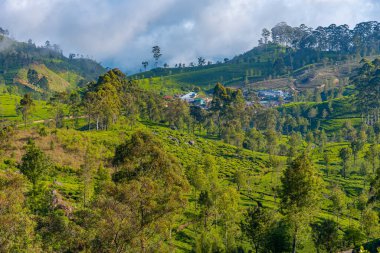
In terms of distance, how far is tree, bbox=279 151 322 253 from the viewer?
4731 cm

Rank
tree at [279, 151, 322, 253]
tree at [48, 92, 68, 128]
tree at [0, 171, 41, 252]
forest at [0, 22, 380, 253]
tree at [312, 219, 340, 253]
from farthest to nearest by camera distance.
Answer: tree at [48, 92, 68, 128] → tree at [312, 219, 340, 253] → tree at [279, 151, 322, 253] → forest at [0, 22, 380, 253] → tree at [0, 171, 41, 252]

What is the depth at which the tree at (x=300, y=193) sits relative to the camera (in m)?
47.3

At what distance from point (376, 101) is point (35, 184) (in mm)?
154797

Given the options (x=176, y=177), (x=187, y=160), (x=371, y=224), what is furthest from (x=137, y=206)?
(x=187, y=160)

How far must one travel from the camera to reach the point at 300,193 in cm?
4778

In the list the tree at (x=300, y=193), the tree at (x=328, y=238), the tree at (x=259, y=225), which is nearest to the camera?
the tree at (x=300, y=193)

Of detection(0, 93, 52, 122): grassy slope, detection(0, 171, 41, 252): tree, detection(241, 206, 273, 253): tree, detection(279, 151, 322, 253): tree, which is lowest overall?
detection(241, 206, 273, 253): tree

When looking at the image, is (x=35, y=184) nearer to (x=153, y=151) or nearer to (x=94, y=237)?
(x=153, y=151)

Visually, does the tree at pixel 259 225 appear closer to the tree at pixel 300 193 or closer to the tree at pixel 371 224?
the tree at pixel 300 193

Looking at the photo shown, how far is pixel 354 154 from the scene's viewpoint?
111 m

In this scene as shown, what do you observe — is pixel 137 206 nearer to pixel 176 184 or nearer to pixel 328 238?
pixel 176 184

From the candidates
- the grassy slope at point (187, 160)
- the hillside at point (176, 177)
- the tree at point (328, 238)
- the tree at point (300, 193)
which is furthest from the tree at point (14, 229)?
the tree at point (328, 238)

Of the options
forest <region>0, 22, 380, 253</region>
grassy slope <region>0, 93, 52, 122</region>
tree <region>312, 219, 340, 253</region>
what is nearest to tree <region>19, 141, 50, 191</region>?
forest <region>0, 22, 380, 253</region>

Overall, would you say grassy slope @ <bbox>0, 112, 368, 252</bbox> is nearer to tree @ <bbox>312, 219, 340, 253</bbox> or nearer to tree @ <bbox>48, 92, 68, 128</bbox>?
tree @ <bbox>312, 219, 340, 253</bbox>
